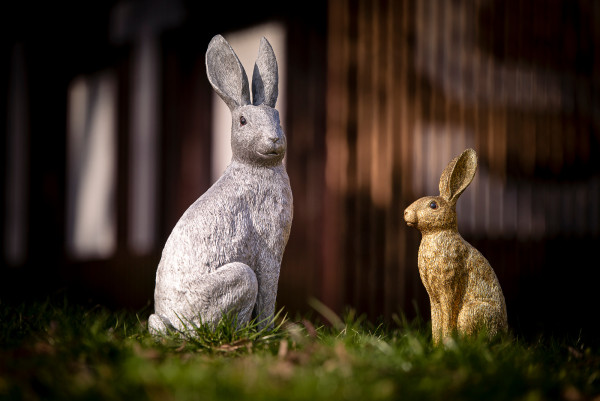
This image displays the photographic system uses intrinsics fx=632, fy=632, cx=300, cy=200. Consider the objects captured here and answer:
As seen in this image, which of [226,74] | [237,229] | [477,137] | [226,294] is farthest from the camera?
[477,137]

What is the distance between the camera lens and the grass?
1652 millimetres

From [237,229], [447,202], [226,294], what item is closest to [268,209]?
[237,229]

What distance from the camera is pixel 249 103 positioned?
2889 millimetres

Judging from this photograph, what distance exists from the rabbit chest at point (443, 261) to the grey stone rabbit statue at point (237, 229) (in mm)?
624

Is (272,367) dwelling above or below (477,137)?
below

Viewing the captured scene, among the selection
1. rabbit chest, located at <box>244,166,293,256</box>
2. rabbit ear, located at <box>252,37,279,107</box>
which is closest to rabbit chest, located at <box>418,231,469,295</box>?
rabbit chest, located at <box>244,166,293,256</box>

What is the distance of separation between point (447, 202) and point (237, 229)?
894 millimetres

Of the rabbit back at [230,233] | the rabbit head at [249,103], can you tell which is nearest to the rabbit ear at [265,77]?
the rabbit head at [249,103]

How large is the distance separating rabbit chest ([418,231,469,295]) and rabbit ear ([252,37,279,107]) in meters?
0.97

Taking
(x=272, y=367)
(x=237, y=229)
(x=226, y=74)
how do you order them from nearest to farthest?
(x=272, y=367) < (x=237, y=229) < (x=226, y=74)

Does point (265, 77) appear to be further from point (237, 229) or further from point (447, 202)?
point (447, 202)

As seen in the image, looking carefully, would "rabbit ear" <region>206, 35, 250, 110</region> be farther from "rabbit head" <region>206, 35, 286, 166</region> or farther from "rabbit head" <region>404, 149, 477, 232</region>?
"rabbit head" <region>404, 149, 477, 232</region>

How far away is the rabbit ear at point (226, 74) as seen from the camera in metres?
2.81

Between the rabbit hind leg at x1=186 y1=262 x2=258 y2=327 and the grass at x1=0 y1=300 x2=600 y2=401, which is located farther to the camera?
the rabbit hind leg at x1=186 y1=262 x2=258 y2=327
